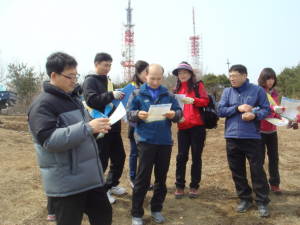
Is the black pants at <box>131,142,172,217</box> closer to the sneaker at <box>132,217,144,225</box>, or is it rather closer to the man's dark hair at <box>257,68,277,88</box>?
the sneaker at <box>132,217,144,225</box>

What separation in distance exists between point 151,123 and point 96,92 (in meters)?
0.99

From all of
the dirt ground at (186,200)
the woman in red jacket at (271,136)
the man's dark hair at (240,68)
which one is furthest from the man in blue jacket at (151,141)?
the woman in red jacket at (271,136)

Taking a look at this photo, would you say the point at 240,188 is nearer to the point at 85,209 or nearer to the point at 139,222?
the point at 139,222

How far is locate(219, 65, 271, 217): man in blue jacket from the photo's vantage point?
3.58 meters

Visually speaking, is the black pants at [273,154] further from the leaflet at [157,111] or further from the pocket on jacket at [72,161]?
the pocket on jacket at [72,161]

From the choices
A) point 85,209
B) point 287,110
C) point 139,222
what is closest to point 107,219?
point 85,209

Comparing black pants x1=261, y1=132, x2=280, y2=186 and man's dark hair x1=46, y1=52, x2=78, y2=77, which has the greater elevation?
man's dark hair x1=46, y1=52, x2=78, y2=77

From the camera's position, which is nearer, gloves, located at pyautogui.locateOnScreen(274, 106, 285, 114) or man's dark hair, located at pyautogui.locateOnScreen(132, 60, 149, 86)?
gloves, located at pyautogui.locateOnScreen(274, 106, 285, 114)

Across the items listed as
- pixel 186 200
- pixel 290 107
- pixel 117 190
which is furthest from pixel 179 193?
pixel 290 107

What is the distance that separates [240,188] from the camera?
3.79 m

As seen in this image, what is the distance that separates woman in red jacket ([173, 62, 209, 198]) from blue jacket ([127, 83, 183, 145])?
26.2 inches

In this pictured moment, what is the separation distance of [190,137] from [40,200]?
253 centimetres

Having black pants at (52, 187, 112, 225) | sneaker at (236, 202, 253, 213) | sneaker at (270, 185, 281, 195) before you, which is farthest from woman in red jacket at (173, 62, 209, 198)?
black pants at (52, 187, 112, 225)

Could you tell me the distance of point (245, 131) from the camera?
143 inches
